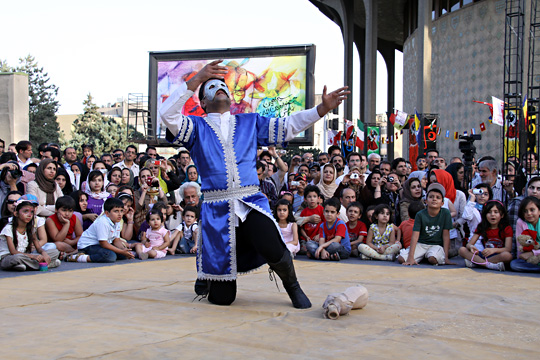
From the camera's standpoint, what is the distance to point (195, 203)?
8.88m

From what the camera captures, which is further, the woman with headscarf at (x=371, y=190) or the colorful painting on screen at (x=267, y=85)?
the colorful painting on screen at (x=267, y=85)

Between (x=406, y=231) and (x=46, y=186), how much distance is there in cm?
474

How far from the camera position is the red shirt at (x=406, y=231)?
7.75 m

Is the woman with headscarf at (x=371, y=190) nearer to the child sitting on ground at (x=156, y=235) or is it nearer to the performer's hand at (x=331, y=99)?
the child sitting on ground at (x=156, y=235)

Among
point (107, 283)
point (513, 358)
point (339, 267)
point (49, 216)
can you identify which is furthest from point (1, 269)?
point (513, 358)

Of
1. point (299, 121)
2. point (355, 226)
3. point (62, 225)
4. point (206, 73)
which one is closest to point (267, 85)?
point (355, 226)

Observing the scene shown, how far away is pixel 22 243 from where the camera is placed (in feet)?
22.1

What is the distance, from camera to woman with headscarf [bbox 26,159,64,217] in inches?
312

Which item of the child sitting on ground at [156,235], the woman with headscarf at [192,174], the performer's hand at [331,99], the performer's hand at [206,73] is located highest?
the performer's hand at [206,73]

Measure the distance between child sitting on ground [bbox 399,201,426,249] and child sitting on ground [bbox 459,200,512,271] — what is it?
0.95 m

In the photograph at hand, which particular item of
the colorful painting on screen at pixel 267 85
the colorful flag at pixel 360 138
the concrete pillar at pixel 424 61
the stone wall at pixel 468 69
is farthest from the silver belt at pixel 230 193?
the concrete pillar at pixel 424 61

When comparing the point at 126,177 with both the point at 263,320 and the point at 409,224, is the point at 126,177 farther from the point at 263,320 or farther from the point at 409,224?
the point at 263,320

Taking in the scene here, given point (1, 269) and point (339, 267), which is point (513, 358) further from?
point (1, 269)

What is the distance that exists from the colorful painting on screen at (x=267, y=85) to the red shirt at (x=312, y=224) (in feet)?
30.2
